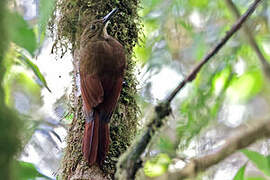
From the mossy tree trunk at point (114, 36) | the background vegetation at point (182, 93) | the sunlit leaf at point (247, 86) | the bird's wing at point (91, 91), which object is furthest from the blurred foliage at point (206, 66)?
the sunlit leaf at point (247, 86)

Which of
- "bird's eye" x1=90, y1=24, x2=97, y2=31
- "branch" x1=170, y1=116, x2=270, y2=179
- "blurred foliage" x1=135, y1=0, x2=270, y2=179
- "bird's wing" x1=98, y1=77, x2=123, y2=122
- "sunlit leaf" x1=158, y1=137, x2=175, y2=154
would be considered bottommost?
"branch" x1=170, y1=116, x2=270, y2=179

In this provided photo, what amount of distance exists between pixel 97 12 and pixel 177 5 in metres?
1.47

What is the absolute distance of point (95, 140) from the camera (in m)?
2.23

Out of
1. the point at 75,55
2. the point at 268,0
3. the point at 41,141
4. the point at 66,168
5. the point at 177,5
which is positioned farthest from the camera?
the point at 41,141

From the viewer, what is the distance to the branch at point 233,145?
91cm

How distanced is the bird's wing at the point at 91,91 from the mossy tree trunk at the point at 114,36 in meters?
0.10

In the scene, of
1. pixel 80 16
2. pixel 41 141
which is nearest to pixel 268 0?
pixel 80 16

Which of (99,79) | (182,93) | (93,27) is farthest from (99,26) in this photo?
(182,93)

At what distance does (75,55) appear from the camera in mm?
2691

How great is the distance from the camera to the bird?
2.30 m

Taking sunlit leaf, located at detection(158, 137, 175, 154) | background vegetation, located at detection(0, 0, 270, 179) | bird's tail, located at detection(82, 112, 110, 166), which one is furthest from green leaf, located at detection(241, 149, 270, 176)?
bird's tail, located at detection(82, 112, 110, 166)

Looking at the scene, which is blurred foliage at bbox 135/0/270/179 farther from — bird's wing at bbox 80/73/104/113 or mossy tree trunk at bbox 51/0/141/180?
bird's wing at bbox 80/73/104/113

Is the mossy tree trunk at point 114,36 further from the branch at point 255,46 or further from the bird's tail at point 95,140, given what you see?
the branch at point 255,46

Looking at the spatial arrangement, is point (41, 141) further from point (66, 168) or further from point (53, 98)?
point (66, 168)
